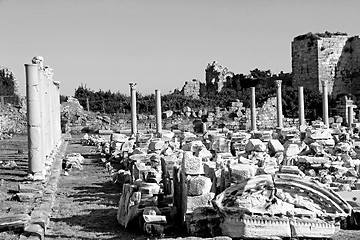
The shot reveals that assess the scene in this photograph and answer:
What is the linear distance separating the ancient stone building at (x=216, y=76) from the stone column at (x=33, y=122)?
1535 inches

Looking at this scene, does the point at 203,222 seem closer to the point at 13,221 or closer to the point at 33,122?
the point at 13,221

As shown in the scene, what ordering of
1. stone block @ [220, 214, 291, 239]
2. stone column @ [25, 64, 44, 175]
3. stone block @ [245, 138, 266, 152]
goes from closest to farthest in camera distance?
stone block @ [220, 214, 291, 239] < stone column @ [25, 64, 44, 175] < stone block @ [245, 138, 266, 152]

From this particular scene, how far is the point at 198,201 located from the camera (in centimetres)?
846

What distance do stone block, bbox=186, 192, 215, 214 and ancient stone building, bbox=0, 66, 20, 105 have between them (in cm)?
3506

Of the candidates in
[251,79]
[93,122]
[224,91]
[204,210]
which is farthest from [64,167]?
[251,79]

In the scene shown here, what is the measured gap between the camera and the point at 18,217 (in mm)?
8852

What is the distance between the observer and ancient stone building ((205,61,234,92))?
53.4m

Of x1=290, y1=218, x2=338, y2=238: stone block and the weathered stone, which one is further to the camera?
the weathered stone

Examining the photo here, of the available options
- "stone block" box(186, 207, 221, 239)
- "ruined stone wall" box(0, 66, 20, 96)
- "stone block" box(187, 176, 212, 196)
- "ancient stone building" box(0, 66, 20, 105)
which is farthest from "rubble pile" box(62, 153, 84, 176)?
"ruined stone wall" box(0, 66, 20, 96)

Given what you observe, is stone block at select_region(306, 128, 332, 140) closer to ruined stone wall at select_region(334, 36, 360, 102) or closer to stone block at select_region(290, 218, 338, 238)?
stone block at select_region(290, 218, 338, 238)

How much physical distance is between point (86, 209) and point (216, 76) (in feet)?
144

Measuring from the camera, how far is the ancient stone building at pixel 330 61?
145ft

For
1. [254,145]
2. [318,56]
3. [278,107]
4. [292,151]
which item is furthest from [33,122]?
[318,56]

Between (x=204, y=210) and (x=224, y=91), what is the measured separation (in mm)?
43007
